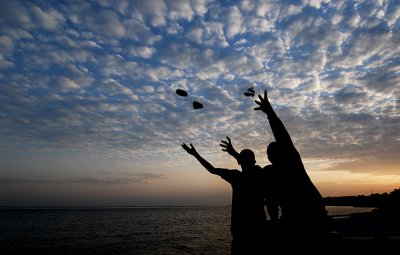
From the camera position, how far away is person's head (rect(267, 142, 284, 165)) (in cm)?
352

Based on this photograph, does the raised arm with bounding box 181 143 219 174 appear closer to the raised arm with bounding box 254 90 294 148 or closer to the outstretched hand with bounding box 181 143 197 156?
the outstretched hand with bounding box 181 143 197 156

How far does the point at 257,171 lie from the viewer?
5.09 m

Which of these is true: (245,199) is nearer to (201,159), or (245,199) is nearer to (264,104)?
(201,159)

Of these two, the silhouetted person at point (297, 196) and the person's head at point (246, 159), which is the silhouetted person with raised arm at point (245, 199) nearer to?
the person's head at point (246, 159)

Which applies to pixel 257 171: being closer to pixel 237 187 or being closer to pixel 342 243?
pixel 237 187

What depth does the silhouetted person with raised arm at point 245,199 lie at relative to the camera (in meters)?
4.86

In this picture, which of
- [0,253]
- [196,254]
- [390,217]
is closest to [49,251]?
[0,253]

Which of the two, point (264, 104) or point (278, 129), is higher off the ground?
point (264, 104)

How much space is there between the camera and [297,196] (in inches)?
135

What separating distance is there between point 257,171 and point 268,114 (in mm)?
1632

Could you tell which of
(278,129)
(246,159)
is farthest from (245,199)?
(278,129)

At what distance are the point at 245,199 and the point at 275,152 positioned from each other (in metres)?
1.73

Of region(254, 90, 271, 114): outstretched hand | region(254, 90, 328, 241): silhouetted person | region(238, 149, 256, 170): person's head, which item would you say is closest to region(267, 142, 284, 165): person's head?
region(254, 90, 328, 241): silhouetted person

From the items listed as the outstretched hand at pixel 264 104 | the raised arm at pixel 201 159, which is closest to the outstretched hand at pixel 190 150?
the raised arm at pixel 201 159
